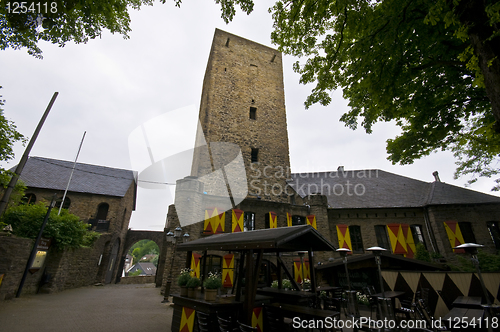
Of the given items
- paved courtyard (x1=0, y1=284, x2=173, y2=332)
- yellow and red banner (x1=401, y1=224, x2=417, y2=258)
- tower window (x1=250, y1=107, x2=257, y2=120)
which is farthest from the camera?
tower window (x1=250, y1=107, x2=257, y2=120)

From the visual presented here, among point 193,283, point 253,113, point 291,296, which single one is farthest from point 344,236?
point 193,283

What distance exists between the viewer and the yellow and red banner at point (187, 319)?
4.86m

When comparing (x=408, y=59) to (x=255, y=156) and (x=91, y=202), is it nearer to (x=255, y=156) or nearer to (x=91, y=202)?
(x=255, y=156)

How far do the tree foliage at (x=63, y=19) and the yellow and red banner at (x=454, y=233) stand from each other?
51.1 ft

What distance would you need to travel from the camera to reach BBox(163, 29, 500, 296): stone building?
1159 cm

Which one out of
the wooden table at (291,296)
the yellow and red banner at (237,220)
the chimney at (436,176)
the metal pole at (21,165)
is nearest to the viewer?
the wooden table at (291,296)

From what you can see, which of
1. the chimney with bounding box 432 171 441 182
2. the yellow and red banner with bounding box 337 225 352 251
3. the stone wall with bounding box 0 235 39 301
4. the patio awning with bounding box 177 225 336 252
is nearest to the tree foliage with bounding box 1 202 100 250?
the stone wall with bounding box 0 235 39 301

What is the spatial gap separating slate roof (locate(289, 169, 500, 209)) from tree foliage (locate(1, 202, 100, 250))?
13645mm

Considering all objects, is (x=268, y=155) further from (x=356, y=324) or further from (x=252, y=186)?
(x=356, y=324)

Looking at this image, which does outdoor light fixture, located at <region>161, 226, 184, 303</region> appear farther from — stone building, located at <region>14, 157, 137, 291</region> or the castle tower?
stone building, located at <region>14, 157, 137, 291</region>

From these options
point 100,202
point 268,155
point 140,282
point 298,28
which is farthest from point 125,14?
point 140,282

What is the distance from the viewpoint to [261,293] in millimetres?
6348

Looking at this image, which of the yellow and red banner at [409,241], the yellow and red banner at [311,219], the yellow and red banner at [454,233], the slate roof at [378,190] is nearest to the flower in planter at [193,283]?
the yellow and red banner at [311,219]

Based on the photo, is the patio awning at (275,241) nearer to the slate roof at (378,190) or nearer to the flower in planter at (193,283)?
the flower in planter at (193,283)
